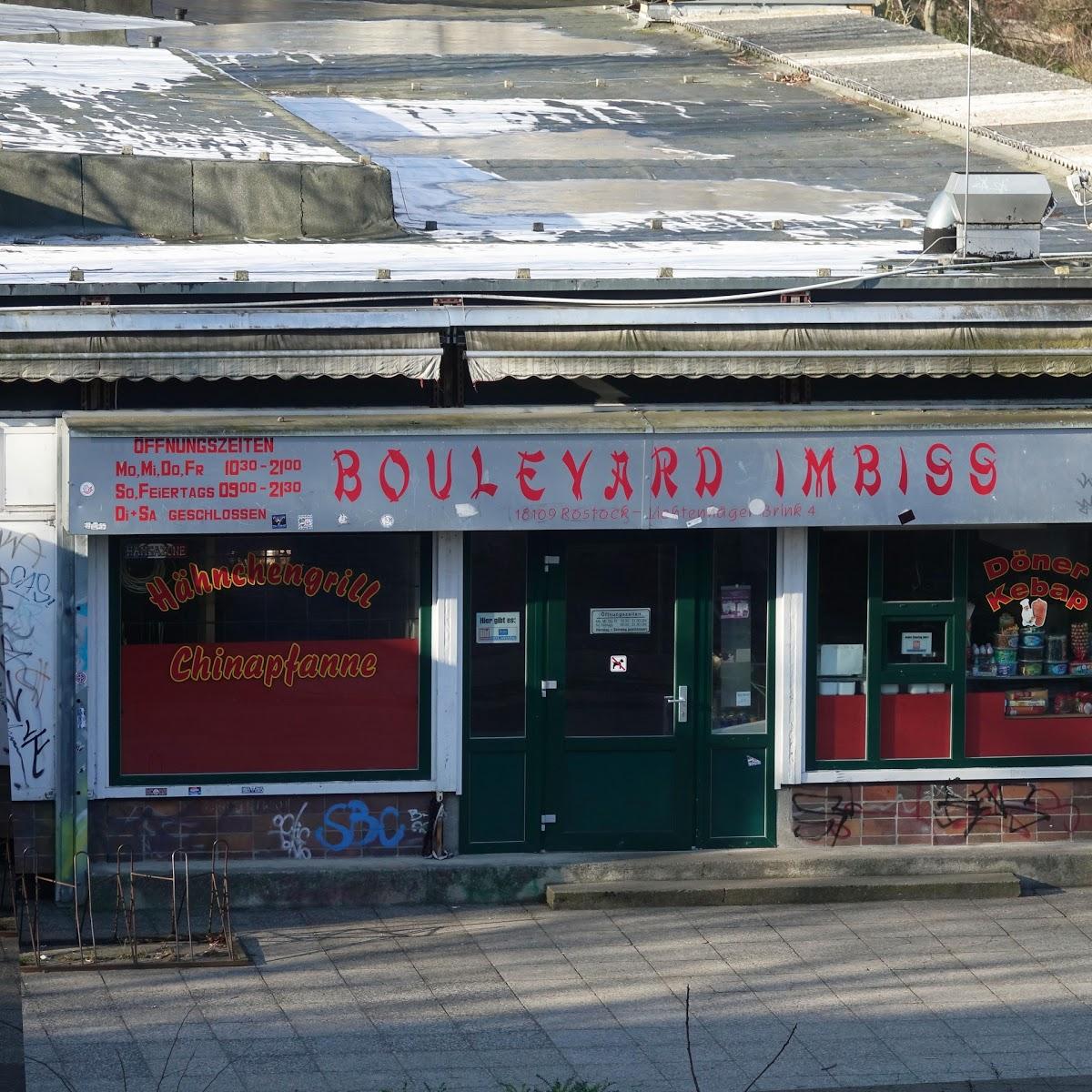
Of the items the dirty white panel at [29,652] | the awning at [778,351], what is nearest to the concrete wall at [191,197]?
the awning at [778,351]

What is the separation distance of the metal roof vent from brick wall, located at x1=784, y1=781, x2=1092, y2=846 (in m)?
3.53

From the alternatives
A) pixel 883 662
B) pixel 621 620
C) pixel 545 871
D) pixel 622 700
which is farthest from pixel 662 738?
pixel 883 662

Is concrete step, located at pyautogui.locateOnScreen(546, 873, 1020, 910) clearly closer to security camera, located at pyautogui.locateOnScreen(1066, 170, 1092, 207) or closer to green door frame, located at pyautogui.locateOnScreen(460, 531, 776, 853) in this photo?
green door frame, located at pyautogui.locateOnScreen(460, 531, 776, 853)

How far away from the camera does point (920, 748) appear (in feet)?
40.3

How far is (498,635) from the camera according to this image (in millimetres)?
11938

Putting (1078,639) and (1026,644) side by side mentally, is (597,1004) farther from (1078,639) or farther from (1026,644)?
(1078,639)

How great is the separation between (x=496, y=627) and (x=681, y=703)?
1304 mm

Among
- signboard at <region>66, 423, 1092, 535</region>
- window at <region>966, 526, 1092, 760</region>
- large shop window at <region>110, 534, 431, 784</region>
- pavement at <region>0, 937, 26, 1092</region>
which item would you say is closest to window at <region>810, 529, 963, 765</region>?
window at <region>966, 526, 1092, 760</region>

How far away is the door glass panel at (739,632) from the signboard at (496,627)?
1327 millimetres

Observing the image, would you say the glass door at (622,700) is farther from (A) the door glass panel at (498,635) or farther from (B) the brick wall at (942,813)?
(B) the brick wall at (942,813)

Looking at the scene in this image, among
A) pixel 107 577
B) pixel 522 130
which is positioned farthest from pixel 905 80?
pixel 107 577

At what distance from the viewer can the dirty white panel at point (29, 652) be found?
11.4 m

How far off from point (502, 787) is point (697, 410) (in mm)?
2718

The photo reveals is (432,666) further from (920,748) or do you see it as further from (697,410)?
(920,748)
